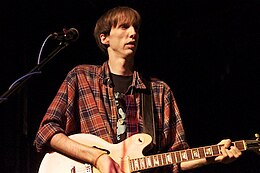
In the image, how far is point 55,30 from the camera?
3662 mm

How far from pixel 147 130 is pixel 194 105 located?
1.20m

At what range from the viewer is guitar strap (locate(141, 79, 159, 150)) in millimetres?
2725

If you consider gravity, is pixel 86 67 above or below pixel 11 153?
above

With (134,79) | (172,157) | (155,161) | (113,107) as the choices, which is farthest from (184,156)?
(134,79)

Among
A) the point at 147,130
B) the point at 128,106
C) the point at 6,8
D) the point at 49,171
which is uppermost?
the point at 6,8

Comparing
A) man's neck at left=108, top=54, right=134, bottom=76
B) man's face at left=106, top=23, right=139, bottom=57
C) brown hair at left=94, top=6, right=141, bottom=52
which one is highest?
brown hair at left=94, top=6, right=141, bottom=52

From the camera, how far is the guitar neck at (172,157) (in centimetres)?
248

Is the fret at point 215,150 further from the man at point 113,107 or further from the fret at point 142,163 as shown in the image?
the fret at point 142,163

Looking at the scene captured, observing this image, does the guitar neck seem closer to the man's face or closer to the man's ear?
the man's face

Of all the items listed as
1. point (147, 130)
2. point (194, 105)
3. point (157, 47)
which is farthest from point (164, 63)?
point (147, 130)

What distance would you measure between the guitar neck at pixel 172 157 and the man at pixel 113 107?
55 millimetres

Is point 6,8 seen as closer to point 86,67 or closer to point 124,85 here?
point 86,67

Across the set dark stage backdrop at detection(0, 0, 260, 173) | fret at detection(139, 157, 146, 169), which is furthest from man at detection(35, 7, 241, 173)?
dark stage backdrop at detection(0, 0, 260, 173)

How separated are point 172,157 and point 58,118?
0.77 meters
